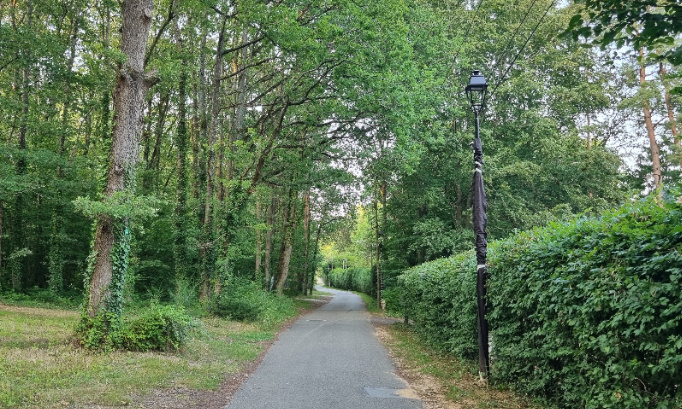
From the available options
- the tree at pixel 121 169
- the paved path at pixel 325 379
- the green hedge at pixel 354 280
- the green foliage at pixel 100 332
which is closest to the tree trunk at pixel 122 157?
the tree at pixel 121 169

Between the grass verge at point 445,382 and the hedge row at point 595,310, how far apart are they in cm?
31

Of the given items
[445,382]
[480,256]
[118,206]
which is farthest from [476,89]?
[118,206]

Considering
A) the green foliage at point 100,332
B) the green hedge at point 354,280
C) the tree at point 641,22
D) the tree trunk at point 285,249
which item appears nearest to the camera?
the tree at point 641,22

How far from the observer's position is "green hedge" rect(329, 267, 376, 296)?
147 feet

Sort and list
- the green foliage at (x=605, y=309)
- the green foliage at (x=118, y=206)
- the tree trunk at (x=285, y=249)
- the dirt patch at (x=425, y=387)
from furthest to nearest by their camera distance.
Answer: the tree trunk at (x=285, y=249) < the green foliage at (x=118, y=206) < the dirt patch at (x=425, y=387) < the green foliage at (x=605, y=309)

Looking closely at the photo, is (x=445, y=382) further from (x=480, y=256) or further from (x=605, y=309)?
(x=605, y=309)

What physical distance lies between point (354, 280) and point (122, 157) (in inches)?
1933

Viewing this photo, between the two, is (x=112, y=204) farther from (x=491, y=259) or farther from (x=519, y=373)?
(x=519, y=373)

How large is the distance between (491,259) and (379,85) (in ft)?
24.3

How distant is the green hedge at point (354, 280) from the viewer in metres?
44.8

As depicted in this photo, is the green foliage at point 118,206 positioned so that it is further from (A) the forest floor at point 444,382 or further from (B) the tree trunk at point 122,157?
(A) the forest floor at point 444,382

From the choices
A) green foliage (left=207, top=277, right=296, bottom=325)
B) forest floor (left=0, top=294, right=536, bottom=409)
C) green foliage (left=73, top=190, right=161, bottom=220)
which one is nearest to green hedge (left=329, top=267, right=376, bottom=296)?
green foliage (left=207, top=277, right=296, bottom=325)

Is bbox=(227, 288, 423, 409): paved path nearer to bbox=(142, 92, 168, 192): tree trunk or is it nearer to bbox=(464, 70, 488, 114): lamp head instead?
bbox=(464, 70, 488, 114): lamp head

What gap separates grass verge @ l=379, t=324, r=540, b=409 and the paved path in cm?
31
